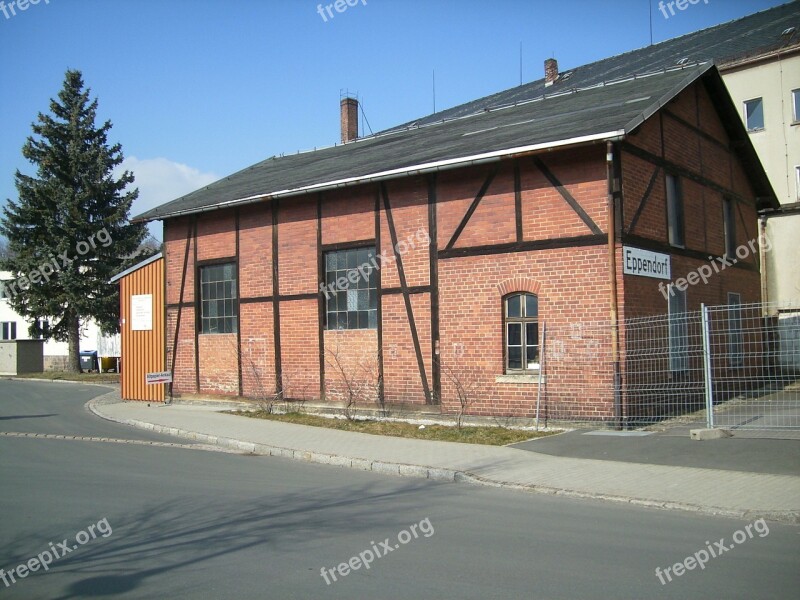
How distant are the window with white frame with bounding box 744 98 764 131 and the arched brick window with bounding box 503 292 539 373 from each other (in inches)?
820

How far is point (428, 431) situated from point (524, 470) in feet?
13.0

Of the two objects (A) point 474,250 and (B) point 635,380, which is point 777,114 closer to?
(A) point 474,250

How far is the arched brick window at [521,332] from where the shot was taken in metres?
14.1

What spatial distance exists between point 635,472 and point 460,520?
3.17 meters

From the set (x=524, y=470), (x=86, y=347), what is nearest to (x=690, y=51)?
(x=524, y=470)

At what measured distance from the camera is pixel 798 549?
6289 millimetres

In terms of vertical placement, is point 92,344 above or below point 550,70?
below

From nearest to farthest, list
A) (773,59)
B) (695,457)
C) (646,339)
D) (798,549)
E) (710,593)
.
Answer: (710,593) < (798,549) < (695,457) < (646,339) < (773,59)

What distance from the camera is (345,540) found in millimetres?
6590

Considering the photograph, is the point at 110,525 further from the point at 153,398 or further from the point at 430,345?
the point at 153,398

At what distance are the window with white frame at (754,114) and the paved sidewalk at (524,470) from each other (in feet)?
79.4

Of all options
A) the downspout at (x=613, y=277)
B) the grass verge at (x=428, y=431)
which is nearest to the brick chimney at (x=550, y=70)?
the downspout at (x=613, y=277)

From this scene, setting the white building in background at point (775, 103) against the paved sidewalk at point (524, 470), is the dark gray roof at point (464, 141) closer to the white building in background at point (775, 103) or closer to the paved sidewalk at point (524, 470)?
the paved sidewalk at point (524, 470)

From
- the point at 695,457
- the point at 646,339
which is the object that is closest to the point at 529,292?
Result: the point at 646,339
